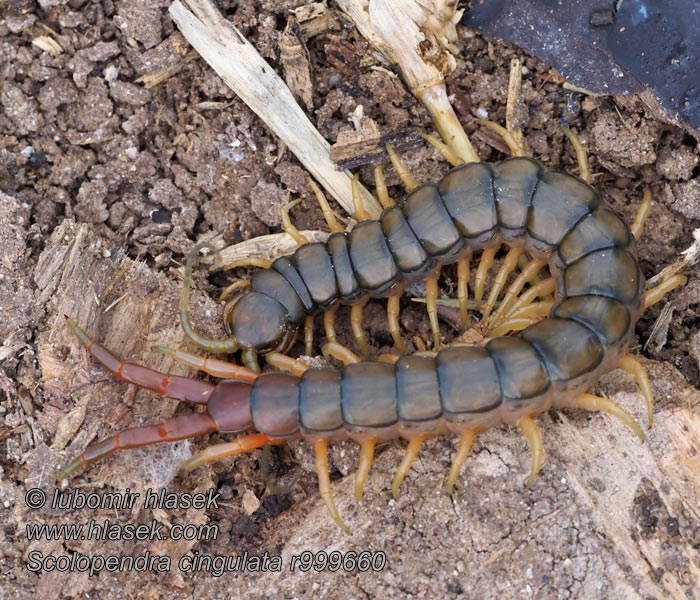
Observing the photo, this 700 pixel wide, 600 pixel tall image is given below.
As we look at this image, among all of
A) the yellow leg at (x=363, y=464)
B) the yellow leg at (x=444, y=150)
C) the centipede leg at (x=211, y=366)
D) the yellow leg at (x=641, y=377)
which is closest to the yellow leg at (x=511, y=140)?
the yellow leg at (x=444, y=150)

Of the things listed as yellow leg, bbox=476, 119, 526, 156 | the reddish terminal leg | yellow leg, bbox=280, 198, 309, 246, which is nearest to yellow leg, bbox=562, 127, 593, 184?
yellow leg, bbox=476, 119, 526, 156

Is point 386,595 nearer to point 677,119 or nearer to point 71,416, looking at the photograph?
point 71,416

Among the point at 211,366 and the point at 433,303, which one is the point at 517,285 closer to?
the point at 433,303

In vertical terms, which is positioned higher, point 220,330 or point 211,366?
point 211,366

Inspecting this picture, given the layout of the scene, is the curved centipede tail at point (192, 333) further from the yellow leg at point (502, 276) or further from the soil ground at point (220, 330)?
the yellow leg at point (502, 276)

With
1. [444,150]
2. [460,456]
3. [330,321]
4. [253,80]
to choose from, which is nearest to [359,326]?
[330,321]

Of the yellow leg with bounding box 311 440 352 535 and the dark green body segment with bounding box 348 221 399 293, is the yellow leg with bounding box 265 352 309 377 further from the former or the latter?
the dark green body segment with bounding box 348 221 399 293

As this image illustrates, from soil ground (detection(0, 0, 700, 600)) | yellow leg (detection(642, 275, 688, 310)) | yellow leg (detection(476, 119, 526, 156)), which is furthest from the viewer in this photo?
yellow leg (detection(476, 119, 526, 156))
